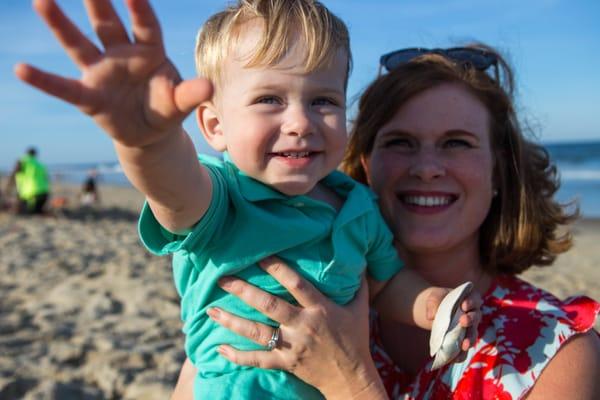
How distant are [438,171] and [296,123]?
31.9 inches

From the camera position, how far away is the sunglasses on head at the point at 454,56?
2549mm

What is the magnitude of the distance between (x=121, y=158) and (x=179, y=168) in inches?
5.5

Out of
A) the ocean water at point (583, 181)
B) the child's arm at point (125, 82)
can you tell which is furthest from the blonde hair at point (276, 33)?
the ocean water at point (583, 181)

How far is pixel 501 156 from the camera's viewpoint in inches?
102

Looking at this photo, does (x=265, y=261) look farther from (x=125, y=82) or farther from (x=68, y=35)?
(x=68, y=35)

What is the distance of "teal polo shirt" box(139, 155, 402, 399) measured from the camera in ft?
5.84

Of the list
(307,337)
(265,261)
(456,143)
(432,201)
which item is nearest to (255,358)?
(307,337)

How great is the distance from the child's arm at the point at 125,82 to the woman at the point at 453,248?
0.72 metres

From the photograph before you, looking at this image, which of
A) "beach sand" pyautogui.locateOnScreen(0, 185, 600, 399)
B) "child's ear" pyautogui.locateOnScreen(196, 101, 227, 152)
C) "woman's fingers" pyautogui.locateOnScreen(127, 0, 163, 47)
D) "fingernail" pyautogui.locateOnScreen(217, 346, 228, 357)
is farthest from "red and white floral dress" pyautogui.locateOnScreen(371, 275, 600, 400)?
"beach sand" pyautogui.locateOnScreen(0, 185, 600, 399)

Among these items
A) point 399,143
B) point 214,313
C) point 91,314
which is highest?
point 399,143

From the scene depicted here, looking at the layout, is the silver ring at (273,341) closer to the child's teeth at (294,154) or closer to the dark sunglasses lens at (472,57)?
the child's teeth at (294,154)

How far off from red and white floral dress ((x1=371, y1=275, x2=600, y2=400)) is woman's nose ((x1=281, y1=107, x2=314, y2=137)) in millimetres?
991

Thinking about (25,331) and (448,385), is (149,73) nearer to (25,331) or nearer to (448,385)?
(448,385)

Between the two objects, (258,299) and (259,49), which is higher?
(259,49)
